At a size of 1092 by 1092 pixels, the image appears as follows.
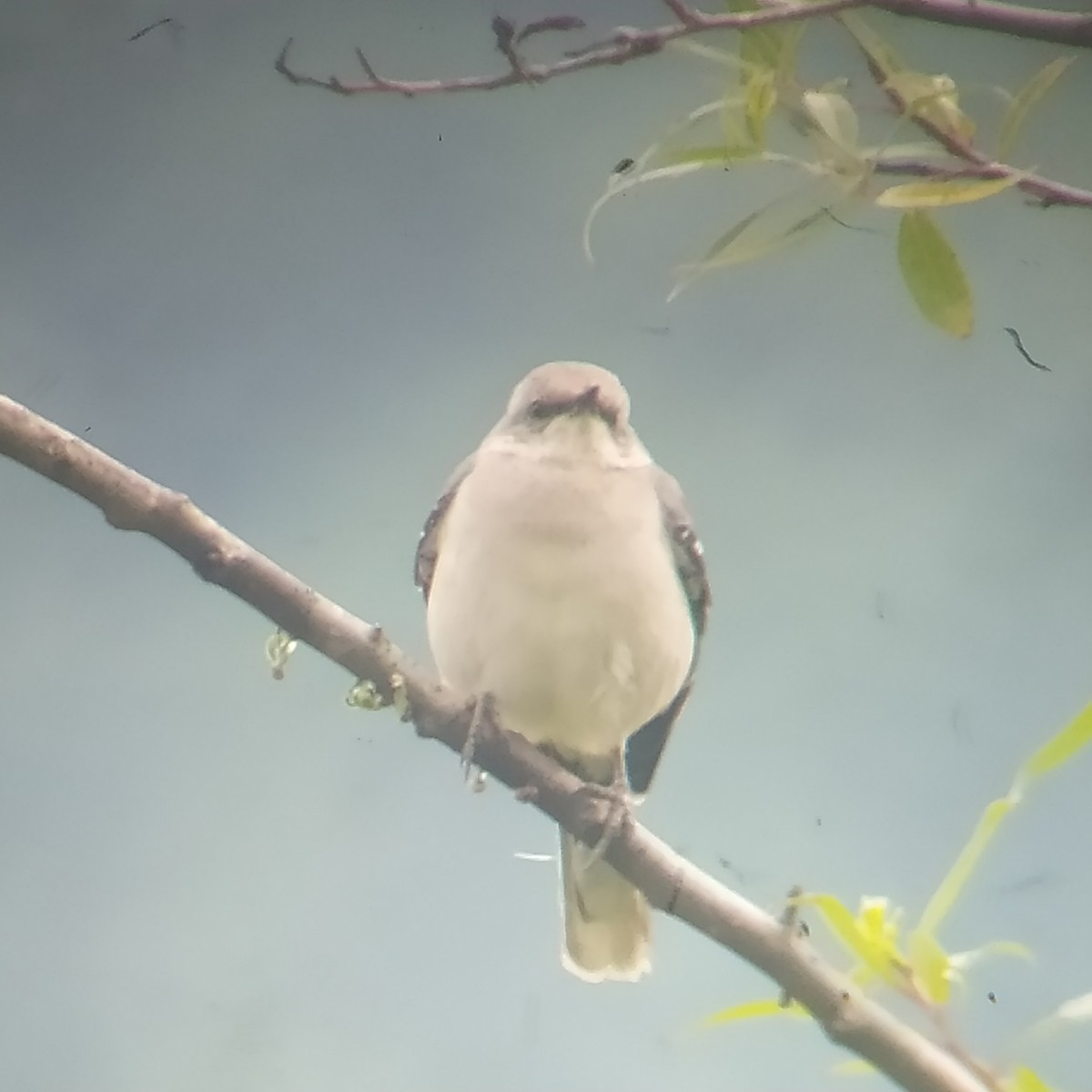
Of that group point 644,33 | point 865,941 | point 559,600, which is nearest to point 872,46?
point 644,33

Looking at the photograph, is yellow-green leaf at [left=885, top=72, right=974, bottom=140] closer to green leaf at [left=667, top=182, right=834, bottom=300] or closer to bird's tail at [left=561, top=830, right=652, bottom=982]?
green leaf at [left=667, top=182, right=834, bottom=300]

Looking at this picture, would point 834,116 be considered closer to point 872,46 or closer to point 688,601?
point 872,46

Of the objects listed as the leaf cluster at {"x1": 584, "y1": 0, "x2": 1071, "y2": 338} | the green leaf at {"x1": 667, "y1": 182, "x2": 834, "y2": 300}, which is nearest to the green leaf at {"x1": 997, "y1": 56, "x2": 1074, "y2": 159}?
the leaf cluster at {"x1": 584, "y1": 0, "x2": 1071, "y2": 338}

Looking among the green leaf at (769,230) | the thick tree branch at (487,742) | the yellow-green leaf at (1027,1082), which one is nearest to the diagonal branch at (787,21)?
the green leaf at (769,230)

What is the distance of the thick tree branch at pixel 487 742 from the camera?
0.88 metres

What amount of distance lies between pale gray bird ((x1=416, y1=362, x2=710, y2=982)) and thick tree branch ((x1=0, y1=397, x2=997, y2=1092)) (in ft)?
0.34

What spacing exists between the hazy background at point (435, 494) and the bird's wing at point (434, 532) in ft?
0.33

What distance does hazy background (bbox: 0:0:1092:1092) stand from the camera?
138 cm

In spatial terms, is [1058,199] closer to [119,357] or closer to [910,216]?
[910,216]

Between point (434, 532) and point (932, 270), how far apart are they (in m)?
0.62

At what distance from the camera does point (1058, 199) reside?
0.69m

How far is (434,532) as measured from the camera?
4.21 feet

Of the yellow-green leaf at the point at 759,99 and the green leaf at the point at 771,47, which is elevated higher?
the green leaf at the point at 771,47

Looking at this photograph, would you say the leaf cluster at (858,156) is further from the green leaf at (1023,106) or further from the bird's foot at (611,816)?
the bird's foot at (611,816)
